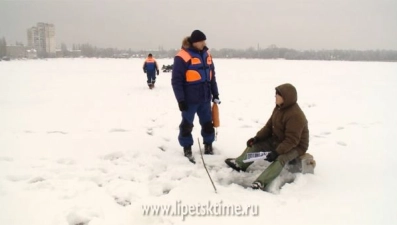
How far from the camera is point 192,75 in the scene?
16.4ft

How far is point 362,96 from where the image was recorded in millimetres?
13398

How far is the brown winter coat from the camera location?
4.20 meters

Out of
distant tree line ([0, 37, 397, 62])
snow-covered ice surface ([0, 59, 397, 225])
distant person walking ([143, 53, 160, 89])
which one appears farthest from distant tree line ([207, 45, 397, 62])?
snow-covered ice surface ([0, 59, 397, 225])

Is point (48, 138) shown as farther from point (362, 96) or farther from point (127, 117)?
point (362, 96)

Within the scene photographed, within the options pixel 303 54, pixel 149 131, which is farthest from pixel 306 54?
pixel 149 131

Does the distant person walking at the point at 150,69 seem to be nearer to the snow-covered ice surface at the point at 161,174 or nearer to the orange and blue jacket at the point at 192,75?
the snow-covered ice surface at the point at 161,174

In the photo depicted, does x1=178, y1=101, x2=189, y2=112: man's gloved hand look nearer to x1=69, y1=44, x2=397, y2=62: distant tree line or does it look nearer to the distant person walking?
the distant person walking

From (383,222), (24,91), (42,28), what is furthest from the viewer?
(42,28)

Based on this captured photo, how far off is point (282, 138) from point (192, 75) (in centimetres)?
169

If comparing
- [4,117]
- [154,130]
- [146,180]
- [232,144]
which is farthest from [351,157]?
[4,117]

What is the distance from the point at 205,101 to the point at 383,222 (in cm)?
295

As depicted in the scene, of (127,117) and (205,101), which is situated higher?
(205,101)

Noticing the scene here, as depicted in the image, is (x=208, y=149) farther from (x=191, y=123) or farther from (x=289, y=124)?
(x=289, y=124)

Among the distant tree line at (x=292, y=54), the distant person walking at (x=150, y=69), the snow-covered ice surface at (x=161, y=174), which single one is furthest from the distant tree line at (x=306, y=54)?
the snow-covered ice surface at (x=161, y=174)
